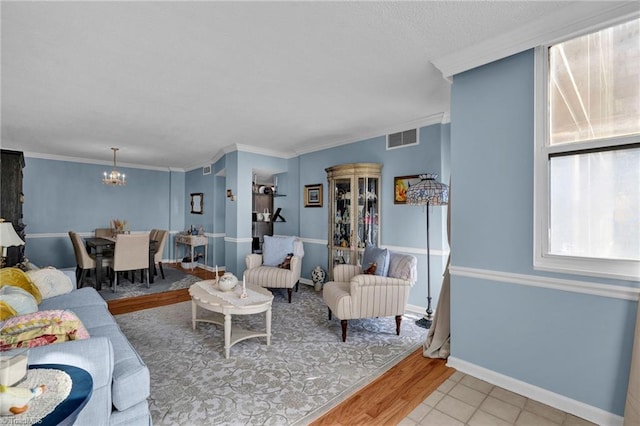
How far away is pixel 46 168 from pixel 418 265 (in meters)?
7.46

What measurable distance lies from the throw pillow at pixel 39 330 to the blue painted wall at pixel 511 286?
267cm

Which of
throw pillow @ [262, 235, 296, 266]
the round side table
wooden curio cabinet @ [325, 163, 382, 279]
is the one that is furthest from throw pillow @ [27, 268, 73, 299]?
wooden curio cabinet @ [325, 163, 382, 279]

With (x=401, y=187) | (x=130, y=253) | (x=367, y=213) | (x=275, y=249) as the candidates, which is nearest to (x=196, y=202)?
(x=130, y=253)

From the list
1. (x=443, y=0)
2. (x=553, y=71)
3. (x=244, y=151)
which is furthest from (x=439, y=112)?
(x=244, y=151)

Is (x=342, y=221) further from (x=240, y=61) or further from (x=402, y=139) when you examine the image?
Result: (x=240, y=61)

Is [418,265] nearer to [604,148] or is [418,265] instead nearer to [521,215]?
[521,215]

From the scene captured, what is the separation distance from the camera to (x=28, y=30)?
2.01 metres

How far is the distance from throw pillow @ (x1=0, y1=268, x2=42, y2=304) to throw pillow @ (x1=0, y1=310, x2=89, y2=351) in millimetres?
1091

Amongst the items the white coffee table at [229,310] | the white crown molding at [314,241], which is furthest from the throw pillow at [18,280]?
the white crown molding at [314,241]

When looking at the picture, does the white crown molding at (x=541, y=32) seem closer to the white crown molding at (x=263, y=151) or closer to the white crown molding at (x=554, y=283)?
the white crown molding at (x=554, y=283)

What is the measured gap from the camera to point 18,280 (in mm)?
2523

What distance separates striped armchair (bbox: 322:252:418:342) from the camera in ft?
9.71

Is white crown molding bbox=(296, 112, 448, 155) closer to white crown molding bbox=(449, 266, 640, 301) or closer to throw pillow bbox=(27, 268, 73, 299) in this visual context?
white crown molding bbox=(449, 266, 640, 301)

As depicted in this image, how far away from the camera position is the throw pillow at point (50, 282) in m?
2.87
